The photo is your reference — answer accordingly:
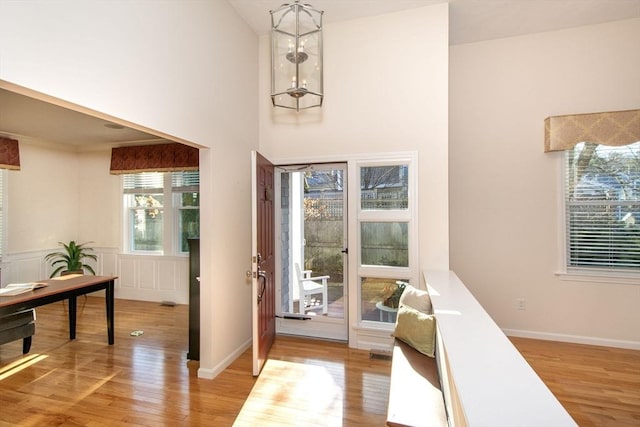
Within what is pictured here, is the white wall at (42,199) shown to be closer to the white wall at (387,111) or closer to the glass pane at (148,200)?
the glass pane at (148,200)

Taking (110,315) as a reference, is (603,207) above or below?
above

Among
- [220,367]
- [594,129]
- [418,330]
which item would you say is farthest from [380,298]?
[594,129]

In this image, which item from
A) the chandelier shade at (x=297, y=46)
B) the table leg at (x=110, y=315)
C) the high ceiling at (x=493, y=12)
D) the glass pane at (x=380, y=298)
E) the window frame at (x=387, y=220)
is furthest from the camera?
the table leg at (x=110, y=315)

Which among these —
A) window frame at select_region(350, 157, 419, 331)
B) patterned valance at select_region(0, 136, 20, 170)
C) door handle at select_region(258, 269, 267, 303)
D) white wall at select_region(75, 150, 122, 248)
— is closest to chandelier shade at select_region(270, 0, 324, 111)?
window frame at select_region(350, 157, 419, 331)

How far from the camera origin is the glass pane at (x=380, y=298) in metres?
3.39

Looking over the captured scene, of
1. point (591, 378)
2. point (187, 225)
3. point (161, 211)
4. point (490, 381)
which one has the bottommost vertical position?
point (591, 378)

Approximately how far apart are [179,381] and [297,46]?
10.4 ft

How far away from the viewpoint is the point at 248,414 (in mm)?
2289

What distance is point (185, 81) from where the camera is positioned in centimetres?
255

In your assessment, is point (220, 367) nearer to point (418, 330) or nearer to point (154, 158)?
point (418, 330)

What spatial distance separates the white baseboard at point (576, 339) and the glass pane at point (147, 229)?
573 centimetres

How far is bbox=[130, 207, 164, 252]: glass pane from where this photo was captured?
5531 millimetres

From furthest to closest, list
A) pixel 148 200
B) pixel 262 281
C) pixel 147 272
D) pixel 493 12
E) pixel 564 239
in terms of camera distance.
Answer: pixel 148 200 → pixel 147 272 → pixel 564 239 → pixel 493 12 → pixel 262 281

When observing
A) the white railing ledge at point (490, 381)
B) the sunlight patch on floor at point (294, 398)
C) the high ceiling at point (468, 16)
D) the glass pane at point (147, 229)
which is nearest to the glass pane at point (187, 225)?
the glass pane at point (147, 229)
